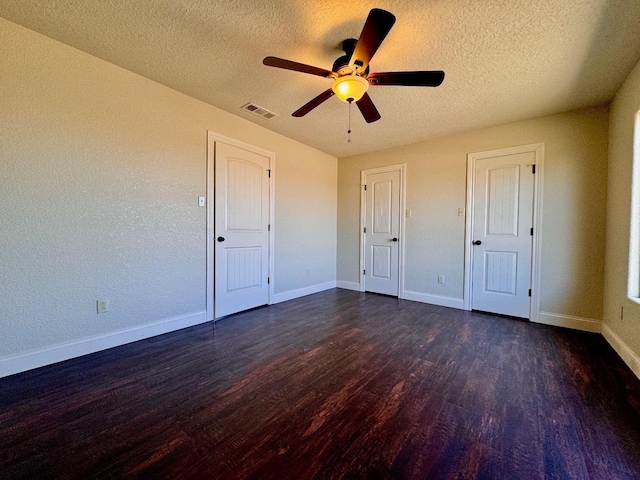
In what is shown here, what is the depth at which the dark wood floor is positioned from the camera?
47.0 inches

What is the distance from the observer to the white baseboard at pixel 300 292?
3.90m

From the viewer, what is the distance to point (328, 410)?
61.4 inches

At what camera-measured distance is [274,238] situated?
12.6ft

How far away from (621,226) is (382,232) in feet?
8.67

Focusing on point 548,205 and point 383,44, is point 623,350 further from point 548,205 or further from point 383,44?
point 383,44

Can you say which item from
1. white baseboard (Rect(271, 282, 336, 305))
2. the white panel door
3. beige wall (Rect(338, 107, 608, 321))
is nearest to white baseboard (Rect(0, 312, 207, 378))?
the white panel door

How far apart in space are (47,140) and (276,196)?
235 centimetres

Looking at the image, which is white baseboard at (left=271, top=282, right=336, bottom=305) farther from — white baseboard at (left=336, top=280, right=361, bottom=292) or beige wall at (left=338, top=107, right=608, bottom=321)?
beige wall at (left=338, top=107, right=608, bottom=321)

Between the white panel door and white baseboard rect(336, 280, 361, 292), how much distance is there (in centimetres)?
167

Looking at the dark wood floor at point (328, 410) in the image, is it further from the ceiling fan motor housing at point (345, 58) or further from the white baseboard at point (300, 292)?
the ceiling fan motor housing at point (345, 58)

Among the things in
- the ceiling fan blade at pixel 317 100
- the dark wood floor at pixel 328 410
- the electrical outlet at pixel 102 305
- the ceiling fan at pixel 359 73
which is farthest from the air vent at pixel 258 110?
the dark wood floor at pixel 328 410

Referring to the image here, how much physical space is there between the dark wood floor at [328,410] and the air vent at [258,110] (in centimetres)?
253

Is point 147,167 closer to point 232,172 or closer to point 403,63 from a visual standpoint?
point 232,172

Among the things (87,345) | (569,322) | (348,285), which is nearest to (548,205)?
(569,322)
